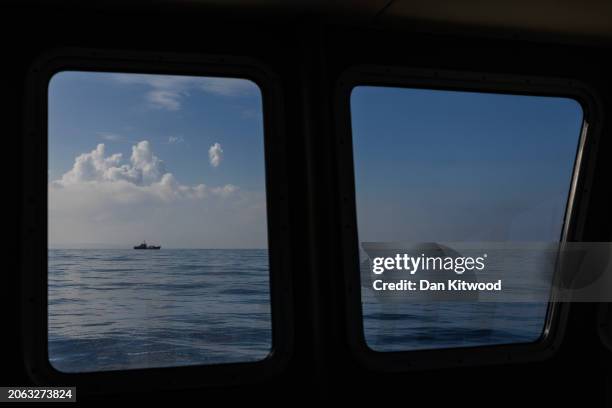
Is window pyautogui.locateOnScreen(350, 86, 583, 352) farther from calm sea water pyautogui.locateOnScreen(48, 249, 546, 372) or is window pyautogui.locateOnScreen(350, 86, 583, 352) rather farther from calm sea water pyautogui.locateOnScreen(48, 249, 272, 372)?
calm sea water pyautogui.locateOnScreen(48, 249, 272, 372)

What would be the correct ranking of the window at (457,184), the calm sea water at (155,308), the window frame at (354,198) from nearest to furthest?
the calm sea water at (155,308), the window frame at (354,198), the window at (457,184)

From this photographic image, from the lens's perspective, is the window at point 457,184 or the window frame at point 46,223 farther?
the window at point 457,184

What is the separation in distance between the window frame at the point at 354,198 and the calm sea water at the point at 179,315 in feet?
0.21

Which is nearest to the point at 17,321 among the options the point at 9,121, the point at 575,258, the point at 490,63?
the point at 9,121

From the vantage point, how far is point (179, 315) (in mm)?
2893

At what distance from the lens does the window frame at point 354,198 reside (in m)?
2.86

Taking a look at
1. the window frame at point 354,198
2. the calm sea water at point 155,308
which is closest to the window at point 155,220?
the calm sea water at point 155,308

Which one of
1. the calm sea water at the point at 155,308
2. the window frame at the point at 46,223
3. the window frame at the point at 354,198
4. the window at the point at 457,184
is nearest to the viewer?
the window frame at the point at 46,223

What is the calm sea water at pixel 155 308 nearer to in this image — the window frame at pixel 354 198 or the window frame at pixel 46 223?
the window frame at pixel 46 223

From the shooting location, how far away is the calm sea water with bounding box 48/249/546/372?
2.63m

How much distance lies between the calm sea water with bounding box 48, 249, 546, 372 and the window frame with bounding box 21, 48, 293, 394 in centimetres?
4

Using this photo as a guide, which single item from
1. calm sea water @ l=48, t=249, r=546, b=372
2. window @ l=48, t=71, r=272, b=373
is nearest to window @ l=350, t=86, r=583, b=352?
calm sea water @ l=48, t=249, r=546, b=372

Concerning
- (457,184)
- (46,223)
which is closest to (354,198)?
(457,184)

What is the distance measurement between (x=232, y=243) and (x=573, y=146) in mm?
1893
